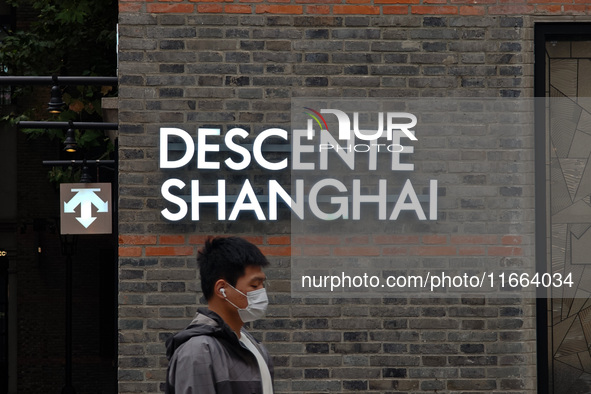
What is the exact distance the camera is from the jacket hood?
3.76 m

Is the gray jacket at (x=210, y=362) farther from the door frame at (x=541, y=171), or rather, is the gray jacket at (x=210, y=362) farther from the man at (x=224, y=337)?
the door frame at (x=541, y=171)

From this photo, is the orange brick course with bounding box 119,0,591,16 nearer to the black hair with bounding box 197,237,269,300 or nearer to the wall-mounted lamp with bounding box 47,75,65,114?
the wall-mounted lamp with bounding box 47,75,65,114

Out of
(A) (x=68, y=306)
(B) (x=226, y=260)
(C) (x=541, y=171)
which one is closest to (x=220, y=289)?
(B) (x=226, y=260)

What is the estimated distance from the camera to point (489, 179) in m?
6.84

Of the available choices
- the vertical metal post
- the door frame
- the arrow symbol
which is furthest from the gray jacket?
the vertical metal post

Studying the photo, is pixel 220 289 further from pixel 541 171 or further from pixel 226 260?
pixel 541 171

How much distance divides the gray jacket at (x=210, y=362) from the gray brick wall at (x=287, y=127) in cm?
284

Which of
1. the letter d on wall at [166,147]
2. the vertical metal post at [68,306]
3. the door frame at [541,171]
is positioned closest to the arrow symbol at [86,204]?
the letter d on wall at [166,147]

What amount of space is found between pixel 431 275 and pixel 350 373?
911mm

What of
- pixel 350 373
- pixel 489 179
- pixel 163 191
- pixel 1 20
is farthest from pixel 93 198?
pixel 1 20

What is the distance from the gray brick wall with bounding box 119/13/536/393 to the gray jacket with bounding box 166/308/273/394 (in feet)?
9.33

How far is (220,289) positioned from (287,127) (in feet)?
9.79

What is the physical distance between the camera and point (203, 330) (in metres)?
3.78

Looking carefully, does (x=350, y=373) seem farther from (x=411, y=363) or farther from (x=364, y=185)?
(x=364, y=185)
